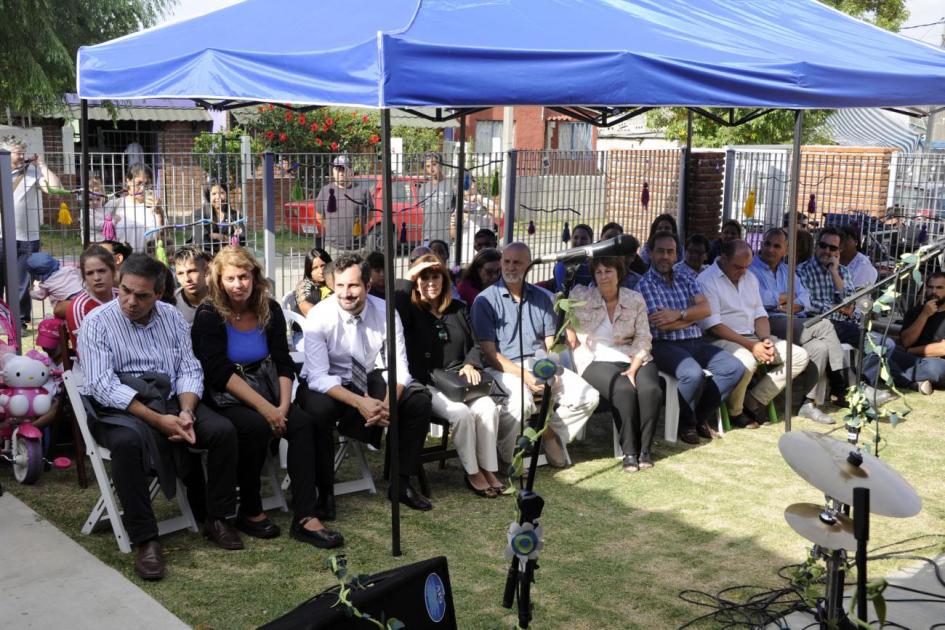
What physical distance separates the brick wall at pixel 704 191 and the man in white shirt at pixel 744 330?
13.4ft

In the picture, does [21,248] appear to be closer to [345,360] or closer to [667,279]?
[345,360]

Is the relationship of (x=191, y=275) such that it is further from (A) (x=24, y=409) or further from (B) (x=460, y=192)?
(B) (x=460, y=192)

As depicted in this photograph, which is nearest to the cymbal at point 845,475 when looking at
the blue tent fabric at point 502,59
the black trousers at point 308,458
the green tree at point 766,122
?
the blue tent fabric at point 502,59

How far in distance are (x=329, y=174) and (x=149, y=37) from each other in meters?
2.73

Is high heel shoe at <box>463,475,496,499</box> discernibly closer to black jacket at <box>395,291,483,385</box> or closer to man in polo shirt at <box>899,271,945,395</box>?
black jacket at <box>395,291,483,385</box>

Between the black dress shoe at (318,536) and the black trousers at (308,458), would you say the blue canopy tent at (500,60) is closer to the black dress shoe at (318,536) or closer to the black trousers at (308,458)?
the black dress shoe at (318,536)

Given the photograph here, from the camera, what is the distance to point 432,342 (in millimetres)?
6000

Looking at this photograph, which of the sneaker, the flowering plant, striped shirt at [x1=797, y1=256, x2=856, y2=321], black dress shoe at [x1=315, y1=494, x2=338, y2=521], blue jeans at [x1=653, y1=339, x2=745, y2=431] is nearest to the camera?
black dress shoe at [x1=315, y1=494, x2=338, y2=521]

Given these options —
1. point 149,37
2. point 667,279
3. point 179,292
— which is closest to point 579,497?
point 667,279

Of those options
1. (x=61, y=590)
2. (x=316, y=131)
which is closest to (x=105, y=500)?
(x=61, y=590)

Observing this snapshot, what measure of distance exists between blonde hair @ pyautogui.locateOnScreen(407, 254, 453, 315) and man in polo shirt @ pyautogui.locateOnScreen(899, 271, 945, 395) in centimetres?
436

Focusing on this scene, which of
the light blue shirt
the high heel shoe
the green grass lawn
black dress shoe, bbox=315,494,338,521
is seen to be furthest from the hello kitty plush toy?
the light blue shirt

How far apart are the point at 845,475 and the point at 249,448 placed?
295cm

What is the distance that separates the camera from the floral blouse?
22.0 ft
